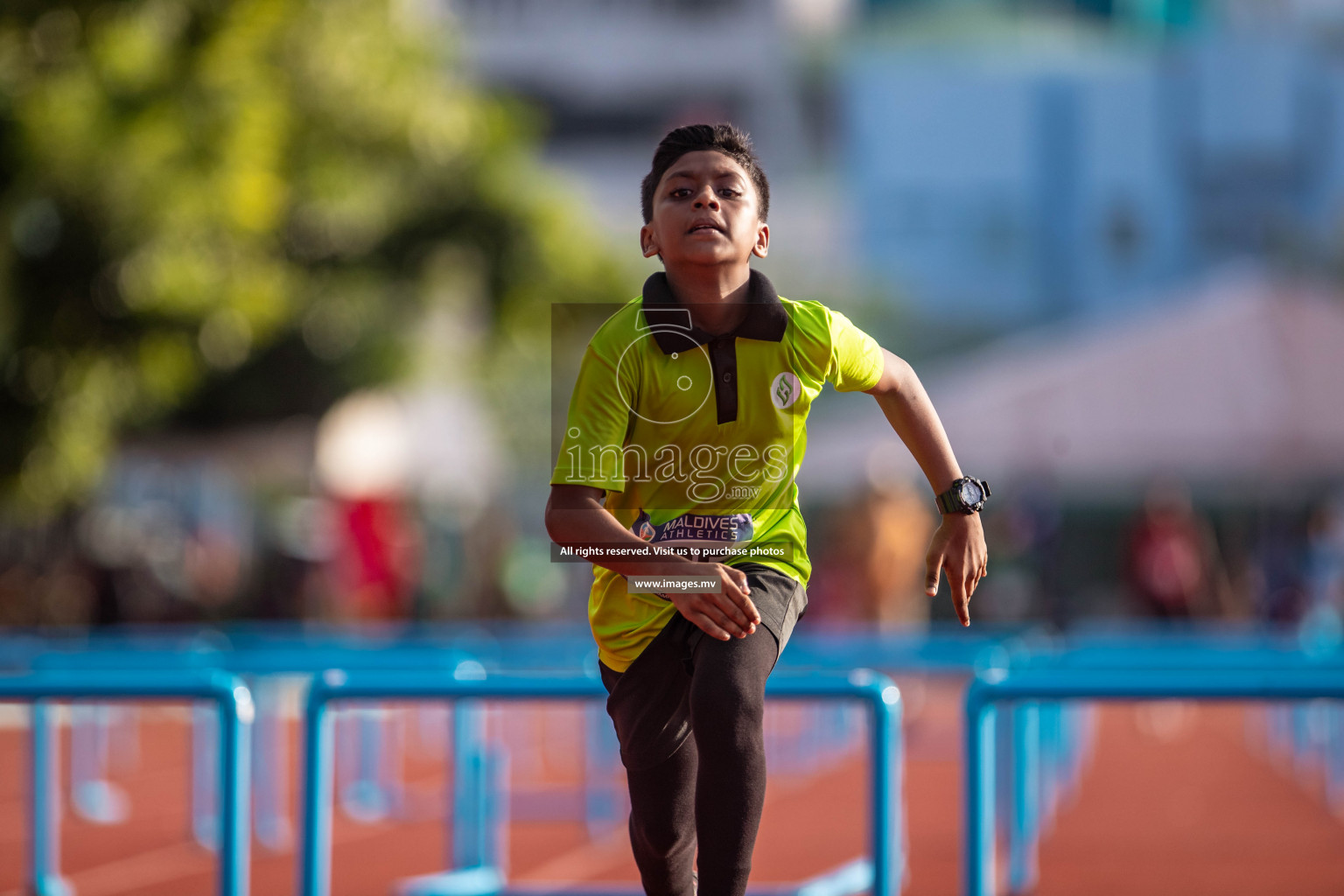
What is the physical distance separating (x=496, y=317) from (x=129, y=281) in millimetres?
6429

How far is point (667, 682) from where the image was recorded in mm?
2447

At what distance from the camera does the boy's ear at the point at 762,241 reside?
95.3 inches

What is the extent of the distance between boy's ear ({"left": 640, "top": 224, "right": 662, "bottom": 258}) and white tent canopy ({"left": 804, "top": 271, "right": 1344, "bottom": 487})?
388 inches

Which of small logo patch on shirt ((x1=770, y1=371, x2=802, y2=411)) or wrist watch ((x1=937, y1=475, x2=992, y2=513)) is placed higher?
small logo patch on shirt ((x1=770, y1=371, x2=802, y2=411))

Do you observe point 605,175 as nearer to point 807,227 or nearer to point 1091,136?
point 807,227

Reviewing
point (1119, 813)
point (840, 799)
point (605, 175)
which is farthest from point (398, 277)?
point (605, 175)

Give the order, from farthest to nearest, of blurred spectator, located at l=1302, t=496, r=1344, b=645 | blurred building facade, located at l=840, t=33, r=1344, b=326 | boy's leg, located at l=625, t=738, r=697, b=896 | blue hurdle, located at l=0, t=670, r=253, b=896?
blurred building facade, located at l=840, t=33, r=1344, b=326 → blurred spectator, located at l=1302, t=496, r=1344, b=645 → blue hurdle, located at l=0, t=670, r=253, b=896 → boy's leg, located at l=625, t=738, r=697, b=896

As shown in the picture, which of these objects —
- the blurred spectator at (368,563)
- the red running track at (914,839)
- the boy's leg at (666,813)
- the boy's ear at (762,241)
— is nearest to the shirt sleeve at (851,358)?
the boy's ear at (762,241)

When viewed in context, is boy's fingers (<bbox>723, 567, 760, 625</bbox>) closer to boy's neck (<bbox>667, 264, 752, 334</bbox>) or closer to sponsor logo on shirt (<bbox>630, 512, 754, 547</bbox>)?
sponsor logo on shirt (<bbox>630, 512, 754, 547</bbox>)

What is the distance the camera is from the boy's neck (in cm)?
234

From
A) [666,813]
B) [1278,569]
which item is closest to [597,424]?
[666,813]

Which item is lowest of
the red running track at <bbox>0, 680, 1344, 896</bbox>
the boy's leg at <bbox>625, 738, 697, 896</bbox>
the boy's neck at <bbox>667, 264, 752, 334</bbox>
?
the red running track at <bbox>0, 680, 1344, 896</bbox>

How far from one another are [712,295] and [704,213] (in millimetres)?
120

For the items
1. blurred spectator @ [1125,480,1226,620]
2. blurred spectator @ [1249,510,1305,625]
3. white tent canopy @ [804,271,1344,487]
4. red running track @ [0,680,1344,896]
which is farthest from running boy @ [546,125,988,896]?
blurred spectator @ [1249,510,1305,625]
